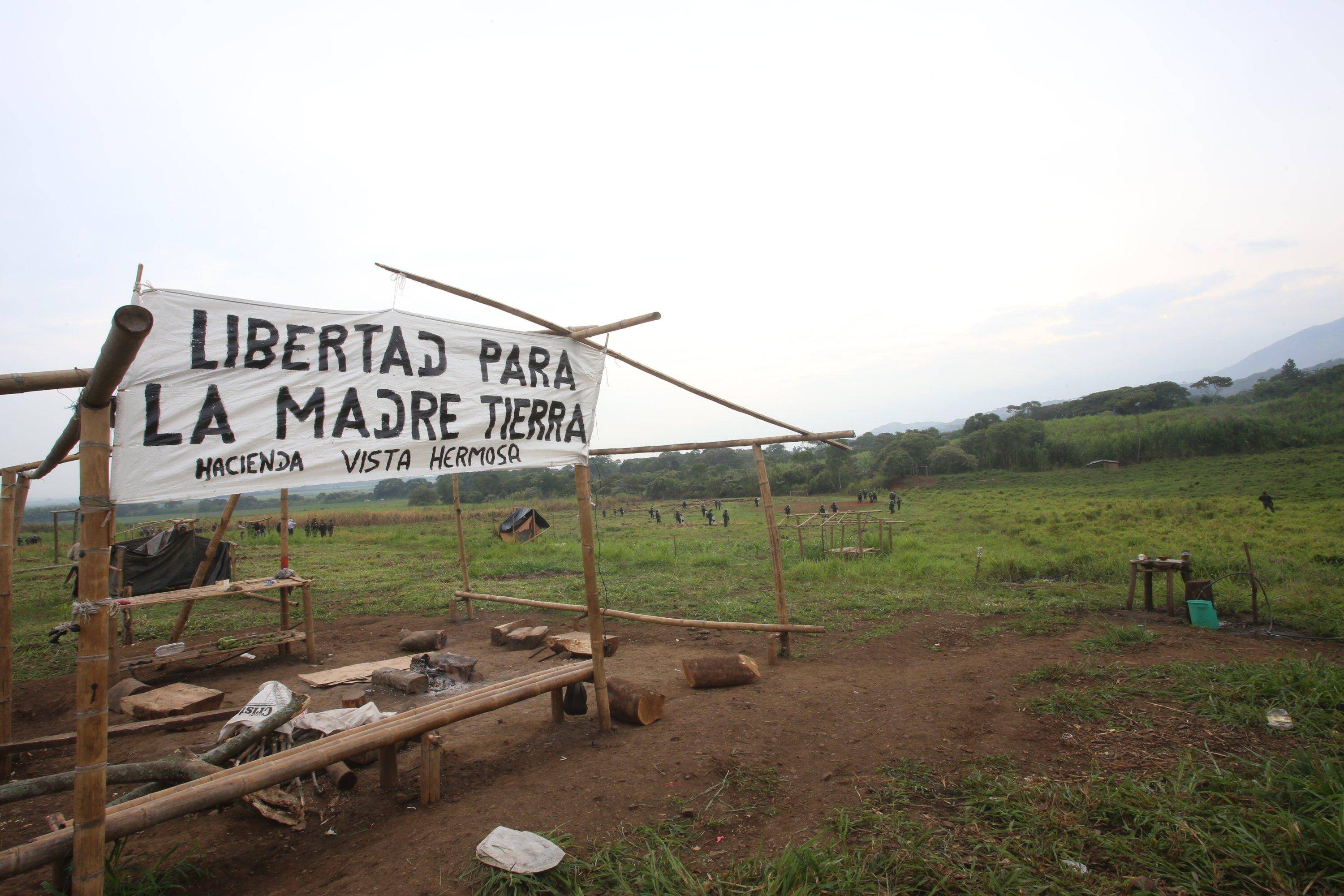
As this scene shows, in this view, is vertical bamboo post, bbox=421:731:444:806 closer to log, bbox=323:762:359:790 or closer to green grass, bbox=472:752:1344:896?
log, bbox=323:762:359:790

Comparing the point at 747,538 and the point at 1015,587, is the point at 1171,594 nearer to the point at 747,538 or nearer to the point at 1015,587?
the point at 1015,587

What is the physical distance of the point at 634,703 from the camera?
4770mm

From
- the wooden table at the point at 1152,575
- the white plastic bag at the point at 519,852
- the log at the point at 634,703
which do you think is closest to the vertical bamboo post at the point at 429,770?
the white plastic bag at the point at 519,852

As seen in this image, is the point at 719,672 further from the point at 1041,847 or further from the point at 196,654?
the point at 196,654

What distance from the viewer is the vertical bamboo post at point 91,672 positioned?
2236 mm

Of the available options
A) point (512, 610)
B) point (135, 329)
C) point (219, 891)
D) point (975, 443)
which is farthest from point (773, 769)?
point (975, 443)

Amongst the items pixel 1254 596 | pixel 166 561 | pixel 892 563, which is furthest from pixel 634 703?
pixel 892 563

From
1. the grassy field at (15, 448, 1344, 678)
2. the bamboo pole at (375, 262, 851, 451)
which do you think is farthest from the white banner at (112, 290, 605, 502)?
the grassy field at (15, 448, 1344, 678)

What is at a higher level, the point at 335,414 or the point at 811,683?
the point at 335,414

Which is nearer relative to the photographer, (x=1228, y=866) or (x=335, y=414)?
(x=1228, y=866)

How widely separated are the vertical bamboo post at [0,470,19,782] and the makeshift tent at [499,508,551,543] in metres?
15.2

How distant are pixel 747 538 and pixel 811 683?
1373 cm

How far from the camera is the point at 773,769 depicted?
405cm

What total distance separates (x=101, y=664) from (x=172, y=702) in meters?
3.98
